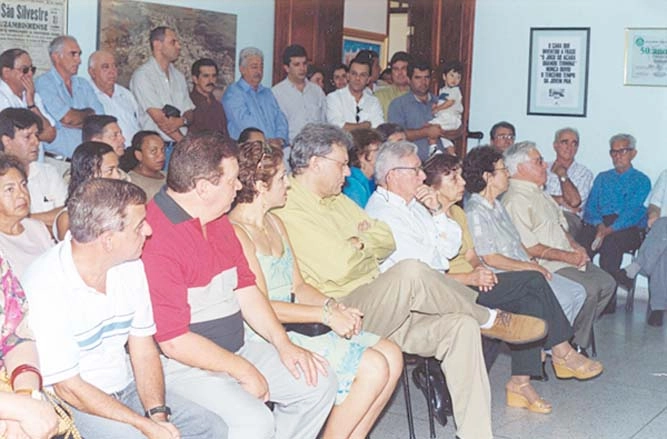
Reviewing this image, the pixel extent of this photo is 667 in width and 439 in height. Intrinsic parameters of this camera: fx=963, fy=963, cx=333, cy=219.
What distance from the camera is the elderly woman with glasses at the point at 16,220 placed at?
344 cm

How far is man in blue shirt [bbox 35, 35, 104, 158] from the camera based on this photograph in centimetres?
563

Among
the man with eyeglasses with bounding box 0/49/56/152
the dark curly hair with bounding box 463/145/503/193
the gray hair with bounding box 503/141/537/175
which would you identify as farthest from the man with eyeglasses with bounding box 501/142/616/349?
the man with eyeglasses with bounding box 0/49/56/152

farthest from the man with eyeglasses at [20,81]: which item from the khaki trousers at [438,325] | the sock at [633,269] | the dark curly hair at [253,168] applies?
the sock at [633,269]

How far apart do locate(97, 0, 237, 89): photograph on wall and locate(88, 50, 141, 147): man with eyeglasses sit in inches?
11.8

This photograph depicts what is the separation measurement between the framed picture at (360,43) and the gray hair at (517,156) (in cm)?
395

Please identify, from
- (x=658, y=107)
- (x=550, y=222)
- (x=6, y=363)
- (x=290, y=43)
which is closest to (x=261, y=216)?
(x=6, y=363)

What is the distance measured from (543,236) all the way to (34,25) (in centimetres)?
331

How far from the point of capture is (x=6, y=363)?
2.41 m

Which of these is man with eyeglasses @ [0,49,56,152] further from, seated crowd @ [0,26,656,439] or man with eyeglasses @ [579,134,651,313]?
man with eyeglasses @ [579,134,651,313]

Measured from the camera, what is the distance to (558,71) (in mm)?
8336

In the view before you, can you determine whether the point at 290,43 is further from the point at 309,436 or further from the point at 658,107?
the point at 309,436

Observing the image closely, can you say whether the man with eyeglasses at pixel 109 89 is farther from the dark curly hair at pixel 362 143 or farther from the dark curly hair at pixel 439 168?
the dark curly hair at pixel 439 168

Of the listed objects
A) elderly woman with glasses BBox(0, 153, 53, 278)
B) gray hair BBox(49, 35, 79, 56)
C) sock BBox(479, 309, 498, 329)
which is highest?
gray hair BBox(49, 35, 79, 56)

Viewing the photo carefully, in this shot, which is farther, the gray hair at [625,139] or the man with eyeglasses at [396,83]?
the man with eyeglasses at [396,83]
